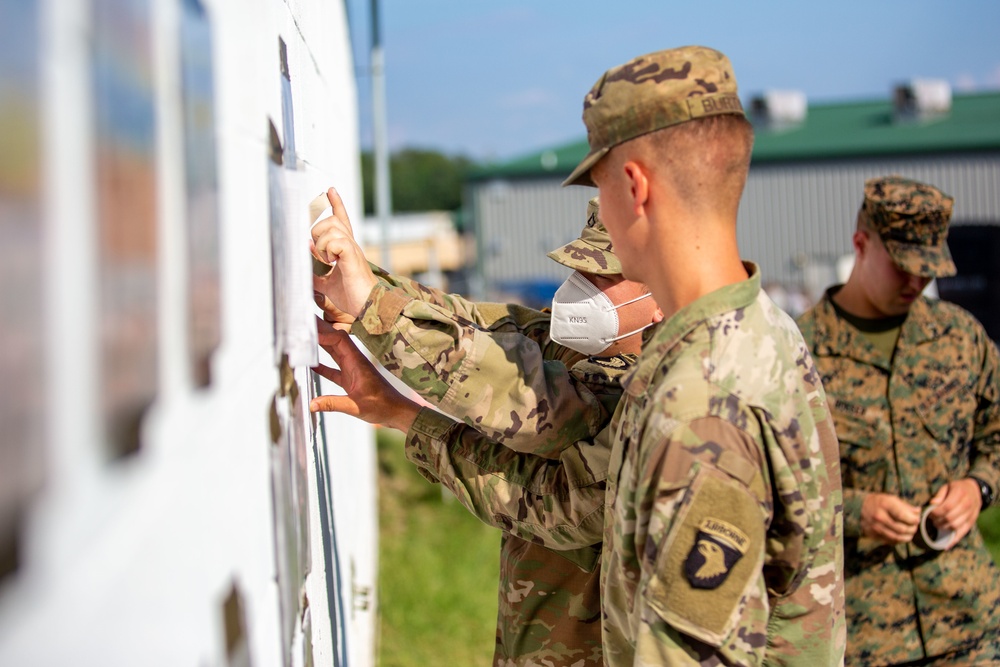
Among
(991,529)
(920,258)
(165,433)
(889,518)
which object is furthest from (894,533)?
(991,529)

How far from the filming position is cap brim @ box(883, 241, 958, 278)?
332 cm

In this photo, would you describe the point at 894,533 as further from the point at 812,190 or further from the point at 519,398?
the point at 812,190

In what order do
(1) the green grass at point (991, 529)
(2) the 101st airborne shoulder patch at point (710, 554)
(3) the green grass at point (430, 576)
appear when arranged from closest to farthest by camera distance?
(2) the 101st airborne shoulder patch at point (710, 554) < (3) the green grass at point (430, 576) < (1) the green grass at point (991, 529)

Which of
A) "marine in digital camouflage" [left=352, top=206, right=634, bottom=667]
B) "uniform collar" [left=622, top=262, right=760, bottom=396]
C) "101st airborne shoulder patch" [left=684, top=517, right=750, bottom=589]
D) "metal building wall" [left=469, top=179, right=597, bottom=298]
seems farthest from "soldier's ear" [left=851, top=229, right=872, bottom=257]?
"metal building wall" [left=469, top=179, right=597, bottom=298]

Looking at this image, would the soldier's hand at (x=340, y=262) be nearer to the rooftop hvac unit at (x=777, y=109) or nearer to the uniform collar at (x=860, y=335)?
the uniform collar at (x=860, y=335)

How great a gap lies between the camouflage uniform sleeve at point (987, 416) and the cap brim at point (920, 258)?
1.29 feet

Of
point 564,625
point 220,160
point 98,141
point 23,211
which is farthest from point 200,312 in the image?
point 564,625

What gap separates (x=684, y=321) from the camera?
1.69 m

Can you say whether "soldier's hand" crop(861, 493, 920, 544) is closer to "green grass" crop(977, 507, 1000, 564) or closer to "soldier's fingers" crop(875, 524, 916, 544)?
"soldier's fingers" crop(875, 524, 916, 544)

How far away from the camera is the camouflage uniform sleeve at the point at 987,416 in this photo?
3479 mm

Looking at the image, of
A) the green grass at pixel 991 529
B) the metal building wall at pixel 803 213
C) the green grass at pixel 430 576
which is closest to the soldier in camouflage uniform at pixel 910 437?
the green grass at pixel 430 576

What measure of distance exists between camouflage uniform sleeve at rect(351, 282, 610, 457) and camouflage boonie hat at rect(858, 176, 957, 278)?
1813mm

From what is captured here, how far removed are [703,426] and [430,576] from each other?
215 inches

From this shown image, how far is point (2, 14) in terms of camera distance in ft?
1.73
